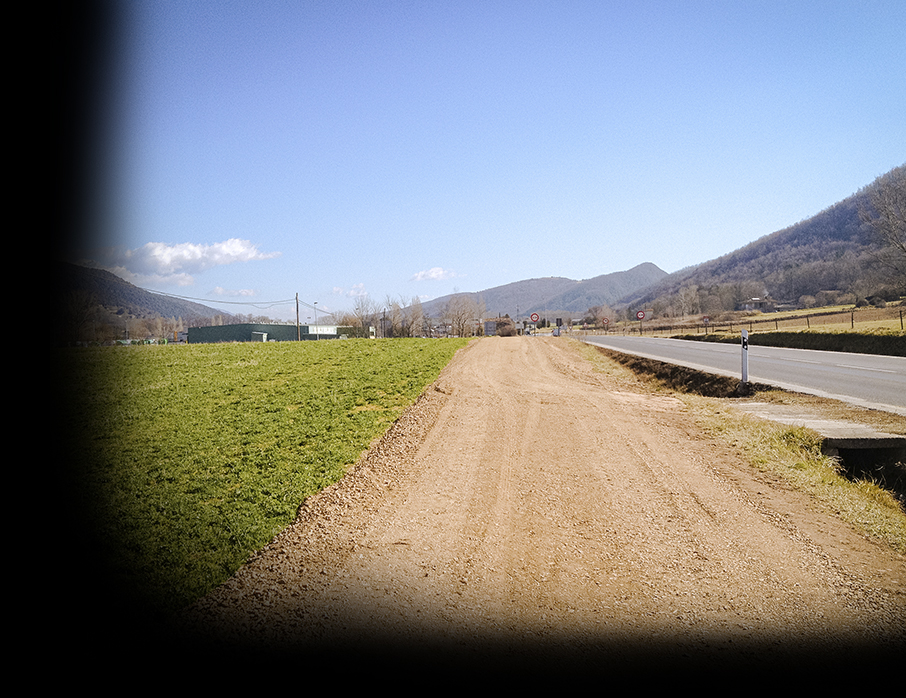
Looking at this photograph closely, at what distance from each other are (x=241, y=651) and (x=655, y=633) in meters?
2.62

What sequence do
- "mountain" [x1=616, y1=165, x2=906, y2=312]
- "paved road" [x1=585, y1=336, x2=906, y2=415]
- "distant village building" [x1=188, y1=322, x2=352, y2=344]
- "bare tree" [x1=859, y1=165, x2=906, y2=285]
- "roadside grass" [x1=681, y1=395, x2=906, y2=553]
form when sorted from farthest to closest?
"distant village building" [x1=188, y1=322, x2=352, y2=344] → "mountain" [x1=616, y1=165, x2=906, y2=312] → "bare tree" [x1=859, y1=165, x2=906, y2=285] → "paved road" [x1=585, y1=336, x2=906, y2=415] → "roadside grass" [x1=681, y1=395, x2=906, y2=553]

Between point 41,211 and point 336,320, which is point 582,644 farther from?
point 336,320

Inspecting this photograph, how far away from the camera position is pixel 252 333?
61250mm

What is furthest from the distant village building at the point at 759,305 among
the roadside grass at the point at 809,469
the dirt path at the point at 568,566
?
the dirt path at the point at 568,566

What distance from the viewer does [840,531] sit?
14.8 feet

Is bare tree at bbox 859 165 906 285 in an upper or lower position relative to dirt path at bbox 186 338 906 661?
upper

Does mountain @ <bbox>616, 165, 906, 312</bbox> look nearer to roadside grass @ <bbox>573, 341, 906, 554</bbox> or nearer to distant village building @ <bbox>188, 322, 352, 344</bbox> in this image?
roadside grass @ <bbox>573, 341, 906, 554</bbox>

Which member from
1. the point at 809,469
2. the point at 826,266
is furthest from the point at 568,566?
the point at 826,266

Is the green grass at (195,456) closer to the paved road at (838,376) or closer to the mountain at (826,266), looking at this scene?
the paved road at (838,376)

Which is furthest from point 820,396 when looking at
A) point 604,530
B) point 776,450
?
point 604,530

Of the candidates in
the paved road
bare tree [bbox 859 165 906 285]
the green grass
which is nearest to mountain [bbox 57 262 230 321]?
the green grass

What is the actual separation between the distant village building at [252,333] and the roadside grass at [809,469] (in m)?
38.4

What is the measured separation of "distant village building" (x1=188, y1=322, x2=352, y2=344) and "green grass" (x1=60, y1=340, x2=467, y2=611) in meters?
33.0

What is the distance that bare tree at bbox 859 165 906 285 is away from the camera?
15836 mm
